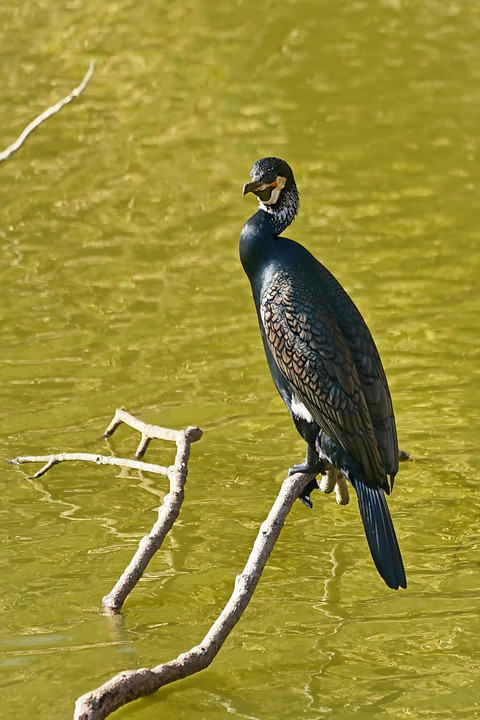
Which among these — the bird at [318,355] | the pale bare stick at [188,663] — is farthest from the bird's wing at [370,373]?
the pale bare stick at [188,663]

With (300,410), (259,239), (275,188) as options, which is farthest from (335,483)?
(275,188)

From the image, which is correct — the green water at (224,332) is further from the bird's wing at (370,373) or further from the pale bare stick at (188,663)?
the bird's wing at (370,373)

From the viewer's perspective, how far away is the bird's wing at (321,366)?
158 inches

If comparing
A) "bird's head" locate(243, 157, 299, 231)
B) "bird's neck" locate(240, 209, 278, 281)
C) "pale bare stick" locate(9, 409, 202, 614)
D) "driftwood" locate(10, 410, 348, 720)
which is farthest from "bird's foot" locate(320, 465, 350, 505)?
"bird's head" locate(243, 157, 299, 231)

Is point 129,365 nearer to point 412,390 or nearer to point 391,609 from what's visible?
point 412,390

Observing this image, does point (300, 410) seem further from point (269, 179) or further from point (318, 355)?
point (269, 179)

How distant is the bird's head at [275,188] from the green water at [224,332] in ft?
4.23

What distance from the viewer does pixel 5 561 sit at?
4.73 metres

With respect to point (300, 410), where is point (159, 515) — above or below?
below

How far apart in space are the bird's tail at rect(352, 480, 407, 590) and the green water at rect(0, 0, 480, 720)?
327mm

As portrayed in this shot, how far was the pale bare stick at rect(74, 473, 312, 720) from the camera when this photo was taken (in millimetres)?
3269

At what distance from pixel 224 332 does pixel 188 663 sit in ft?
12.7

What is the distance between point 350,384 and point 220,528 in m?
1.20

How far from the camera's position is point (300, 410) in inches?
167
